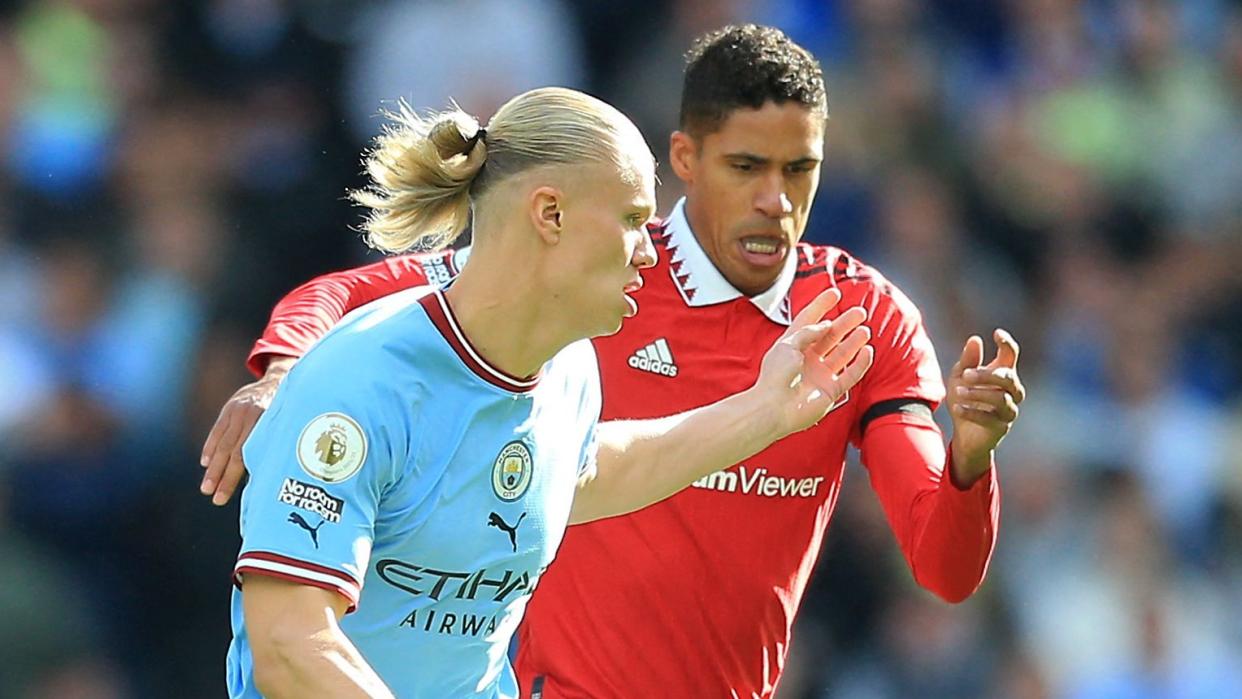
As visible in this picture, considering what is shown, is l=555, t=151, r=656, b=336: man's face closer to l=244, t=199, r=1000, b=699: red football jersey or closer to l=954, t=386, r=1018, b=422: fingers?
l=954, t=386, r=1018, b=422: fingers

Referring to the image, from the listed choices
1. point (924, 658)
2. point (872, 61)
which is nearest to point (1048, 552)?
point (924, 658)

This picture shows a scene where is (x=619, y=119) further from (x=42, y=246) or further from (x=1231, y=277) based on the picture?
(x=1231, y=277)

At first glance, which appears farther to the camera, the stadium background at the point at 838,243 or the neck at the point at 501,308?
the stadium background at the point at 838,243

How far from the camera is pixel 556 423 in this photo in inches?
154

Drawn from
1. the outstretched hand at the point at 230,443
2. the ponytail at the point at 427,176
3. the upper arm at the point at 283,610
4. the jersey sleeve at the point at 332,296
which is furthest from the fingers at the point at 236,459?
the upper arm at the point at 283,610

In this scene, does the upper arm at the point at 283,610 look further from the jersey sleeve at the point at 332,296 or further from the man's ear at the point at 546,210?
the jersey sleeve at the point at 332,296

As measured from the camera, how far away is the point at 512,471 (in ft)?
12.3

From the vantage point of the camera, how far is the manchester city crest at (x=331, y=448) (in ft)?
11.0

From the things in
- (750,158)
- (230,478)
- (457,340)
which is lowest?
(230,478)

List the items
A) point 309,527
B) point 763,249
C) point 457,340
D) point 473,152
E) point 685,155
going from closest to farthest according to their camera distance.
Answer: point 309,527
point 457,340
point 473,152
point 763,249
point 685,155

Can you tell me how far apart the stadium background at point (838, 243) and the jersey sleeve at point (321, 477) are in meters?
4.03

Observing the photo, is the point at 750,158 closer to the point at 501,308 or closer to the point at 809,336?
the point at 809,336

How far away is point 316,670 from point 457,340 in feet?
2.41

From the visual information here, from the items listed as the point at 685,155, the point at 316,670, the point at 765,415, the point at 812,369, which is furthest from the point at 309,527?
the point at 685,155
